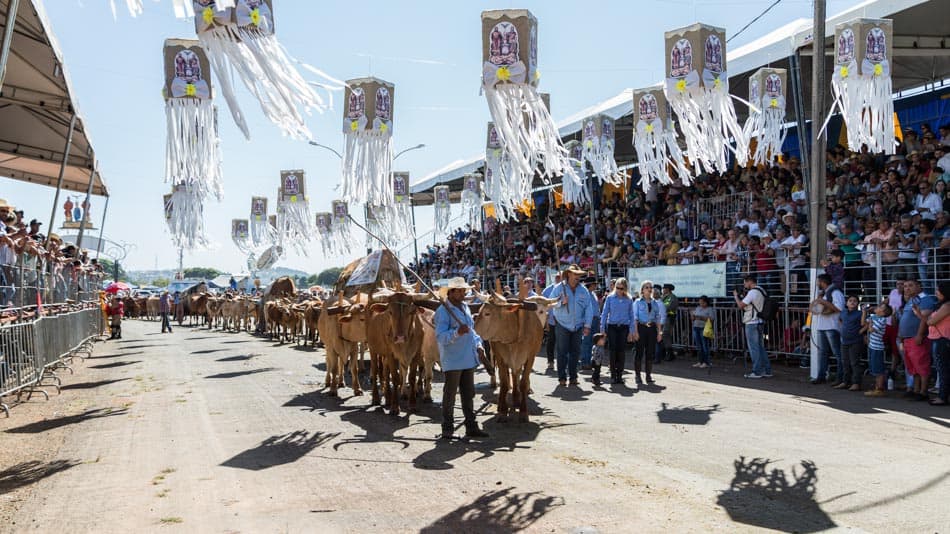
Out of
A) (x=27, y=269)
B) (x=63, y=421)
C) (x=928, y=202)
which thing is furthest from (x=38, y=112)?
(x=928, y=202)

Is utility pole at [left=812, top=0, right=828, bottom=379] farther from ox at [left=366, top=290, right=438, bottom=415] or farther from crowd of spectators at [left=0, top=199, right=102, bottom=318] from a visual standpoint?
crowd of spectators at [left=0, top=199, right=102, bottom=318]

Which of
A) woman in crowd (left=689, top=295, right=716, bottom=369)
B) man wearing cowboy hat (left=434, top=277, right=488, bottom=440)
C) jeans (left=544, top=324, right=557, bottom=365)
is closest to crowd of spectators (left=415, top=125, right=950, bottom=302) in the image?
woman in crowd (left=689, top=295, right=716, bottom=369)

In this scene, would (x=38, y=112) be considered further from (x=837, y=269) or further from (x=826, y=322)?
(x=837, y=269)

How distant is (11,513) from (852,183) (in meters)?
17.3

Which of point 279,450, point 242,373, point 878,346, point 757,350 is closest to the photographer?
point 279,450

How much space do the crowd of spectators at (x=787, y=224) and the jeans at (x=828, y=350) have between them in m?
1.17

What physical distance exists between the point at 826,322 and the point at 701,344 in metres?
3.49

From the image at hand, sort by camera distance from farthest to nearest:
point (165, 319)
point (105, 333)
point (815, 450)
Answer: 1. point (165, 319)
2. point (105, 333)
3. point (815, 450)

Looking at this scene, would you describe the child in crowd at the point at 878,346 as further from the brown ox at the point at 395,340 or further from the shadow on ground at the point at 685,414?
the brown ox at the point at 395,340

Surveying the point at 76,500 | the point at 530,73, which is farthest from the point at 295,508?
the point at 530,73

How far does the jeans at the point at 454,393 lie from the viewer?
8.33m

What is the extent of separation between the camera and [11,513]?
5.82 metres

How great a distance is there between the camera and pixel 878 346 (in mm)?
11797

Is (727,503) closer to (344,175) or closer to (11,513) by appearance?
(11,513)
